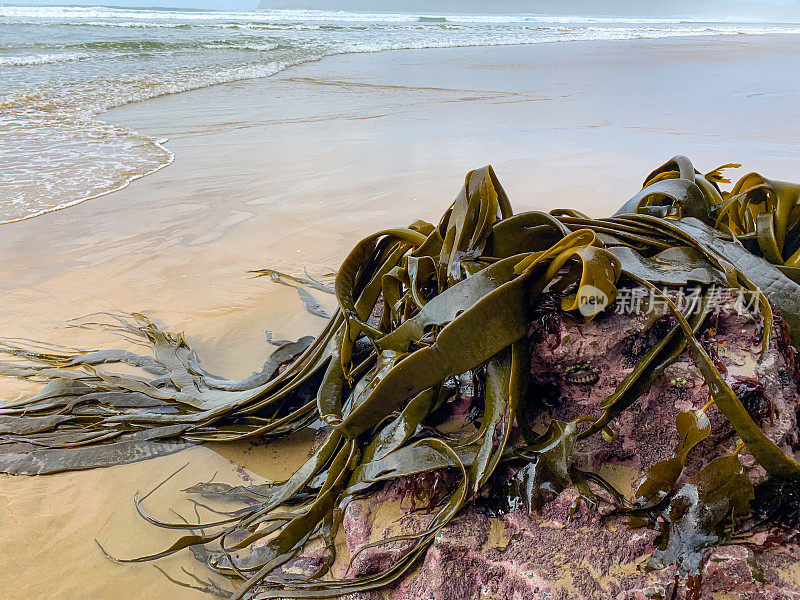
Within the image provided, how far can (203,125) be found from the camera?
20.0 ft

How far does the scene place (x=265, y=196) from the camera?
389 centimetres

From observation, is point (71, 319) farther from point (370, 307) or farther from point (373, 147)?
point (373, 147)

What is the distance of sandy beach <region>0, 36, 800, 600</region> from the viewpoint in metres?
1.57

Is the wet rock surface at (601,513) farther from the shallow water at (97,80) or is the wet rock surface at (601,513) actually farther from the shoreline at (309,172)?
the shallow water at (97,80)

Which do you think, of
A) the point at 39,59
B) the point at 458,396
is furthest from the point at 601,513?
the point at 39,59

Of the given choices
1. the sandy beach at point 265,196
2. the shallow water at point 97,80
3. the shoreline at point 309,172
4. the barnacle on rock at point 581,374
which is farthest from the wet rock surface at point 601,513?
the shallow water at point 97,80

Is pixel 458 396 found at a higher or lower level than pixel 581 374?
lower

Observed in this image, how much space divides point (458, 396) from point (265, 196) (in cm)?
276

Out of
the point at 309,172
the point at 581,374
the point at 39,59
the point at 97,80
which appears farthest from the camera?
the point at 39,59

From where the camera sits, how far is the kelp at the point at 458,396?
3.84ft

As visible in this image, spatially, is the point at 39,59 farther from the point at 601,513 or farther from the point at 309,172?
the point at 601,513

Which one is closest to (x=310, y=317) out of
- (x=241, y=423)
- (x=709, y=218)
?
(x=241, y=423)

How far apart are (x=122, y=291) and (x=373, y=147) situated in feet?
9.34

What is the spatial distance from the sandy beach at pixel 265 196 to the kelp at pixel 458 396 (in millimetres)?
147
